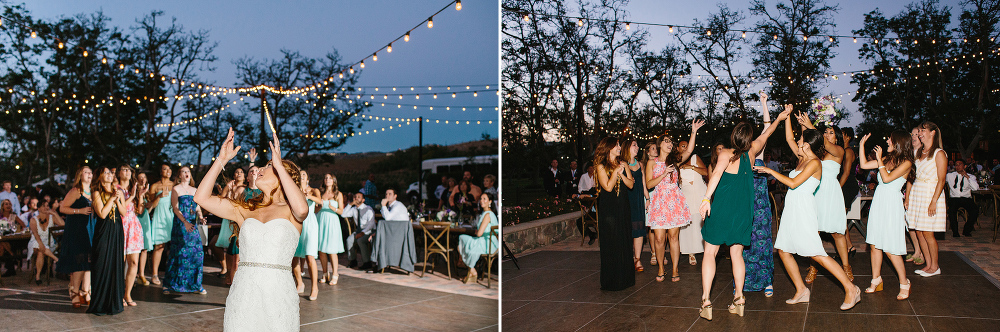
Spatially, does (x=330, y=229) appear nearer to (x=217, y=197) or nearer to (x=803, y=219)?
(x=217, y=197)

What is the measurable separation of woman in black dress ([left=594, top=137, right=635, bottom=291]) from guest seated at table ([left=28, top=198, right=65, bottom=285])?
5.85 meters

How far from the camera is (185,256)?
5.92m

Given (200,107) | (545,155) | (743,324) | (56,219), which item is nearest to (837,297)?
(743,324)

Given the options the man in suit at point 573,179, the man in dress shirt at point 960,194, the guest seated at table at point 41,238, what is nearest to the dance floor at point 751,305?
the man in dress shirt at point 960,194

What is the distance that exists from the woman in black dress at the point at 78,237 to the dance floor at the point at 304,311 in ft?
0.72

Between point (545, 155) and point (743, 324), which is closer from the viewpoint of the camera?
point (743, 324)

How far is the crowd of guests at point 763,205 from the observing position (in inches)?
150

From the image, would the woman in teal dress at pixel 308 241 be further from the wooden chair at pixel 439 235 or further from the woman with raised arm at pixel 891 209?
the woman with raised arm at pixel 891 209

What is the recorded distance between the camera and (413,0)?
21.0 meters

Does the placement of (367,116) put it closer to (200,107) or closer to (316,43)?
(316,43)

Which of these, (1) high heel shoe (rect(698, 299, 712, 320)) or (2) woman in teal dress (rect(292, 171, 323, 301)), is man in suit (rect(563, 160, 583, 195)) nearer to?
(2) woman in teal dress (rect(292, 171, 323, 301))

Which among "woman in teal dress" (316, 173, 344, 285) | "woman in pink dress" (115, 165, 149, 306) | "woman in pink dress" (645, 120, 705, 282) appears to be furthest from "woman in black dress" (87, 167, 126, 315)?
"woman in pink dress" (645, 120, 705, 282)

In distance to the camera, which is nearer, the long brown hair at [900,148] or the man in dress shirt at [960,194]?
the long brown hair at [900,148]

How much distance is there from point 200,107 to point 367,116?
211 inches
